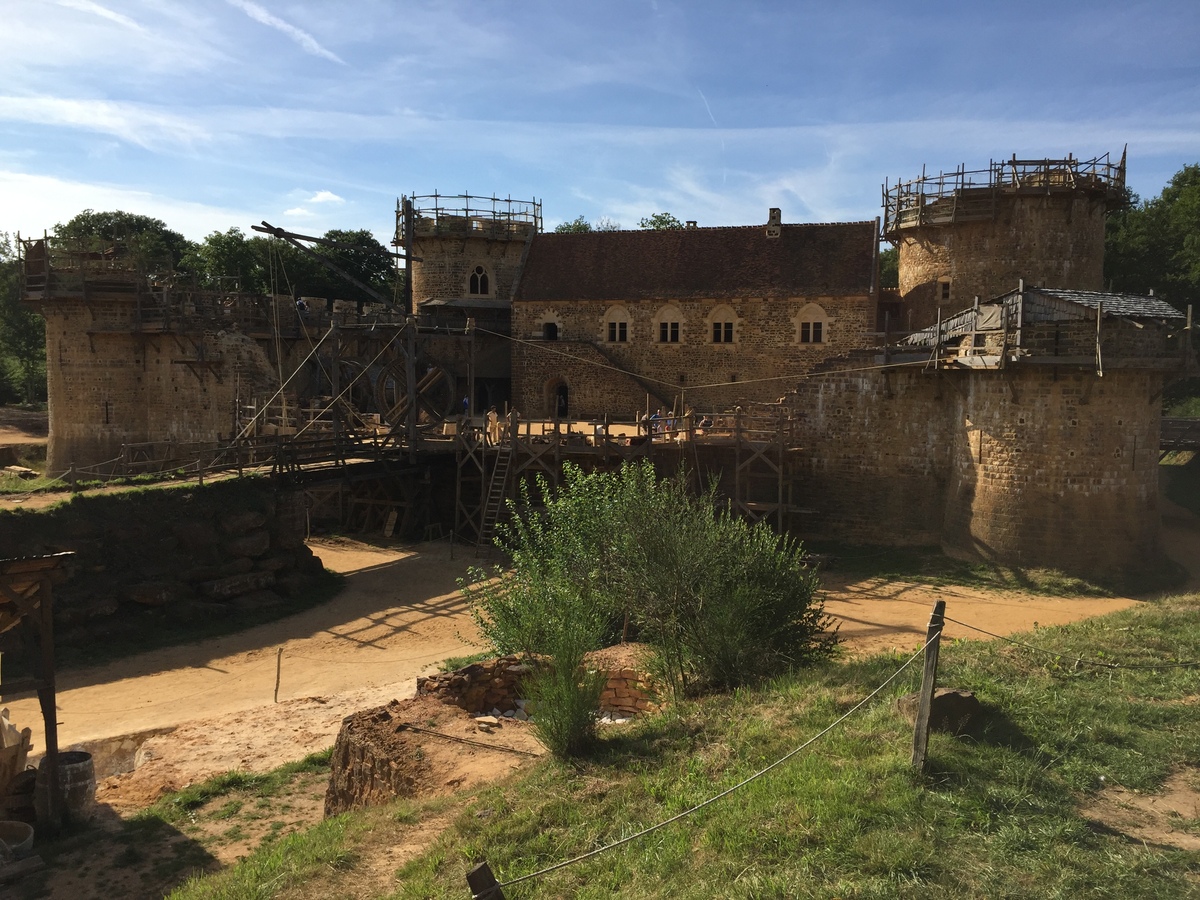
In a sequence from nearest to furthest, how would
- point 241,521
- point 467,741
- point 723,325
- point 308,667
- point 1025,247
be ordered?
point 467,741 < point 308,667 < point 241,521 < point 1025,247 < point 723,325

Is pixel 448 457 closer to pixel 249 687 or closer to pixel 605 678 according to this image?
pixel 249 687

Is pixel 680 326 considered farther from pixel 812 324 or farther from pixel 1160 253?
pixel 1160 253

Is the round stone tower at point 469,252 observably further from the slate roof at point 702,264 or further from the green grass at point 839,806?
the green grass at point 839,806

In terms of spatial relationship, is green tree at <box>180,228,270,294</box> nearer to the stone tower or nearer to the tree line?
the tree line

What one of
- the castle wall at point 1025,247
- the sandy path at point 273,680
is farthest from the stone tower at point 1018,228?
the sandy path at point 273,680

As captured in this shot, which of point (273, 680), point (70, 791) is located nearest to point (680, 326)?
point (273, 680)

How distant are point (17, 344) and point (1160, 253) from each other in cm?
5144

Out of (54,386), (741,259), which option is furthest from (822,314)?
(54,386)

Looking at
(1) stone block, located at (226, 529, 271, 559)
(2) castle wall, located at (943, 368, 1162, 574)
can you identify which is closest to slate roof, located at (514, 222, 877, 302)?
(2) castle wall, located at (943, 368, 1162, 574)

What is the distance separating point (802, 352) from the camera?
85.9 feet

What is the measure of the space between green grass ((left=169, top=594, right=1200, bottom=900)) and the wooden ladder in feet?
39.8

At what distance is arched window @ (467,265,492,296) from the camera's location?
3281 cm

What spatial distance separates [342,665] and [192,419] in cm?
1521

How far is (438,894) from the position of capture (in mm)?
6230
